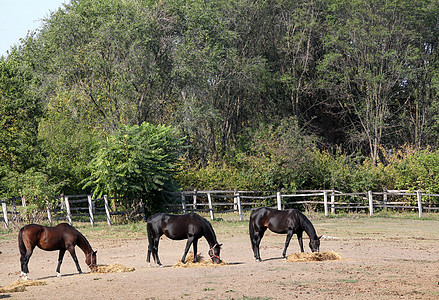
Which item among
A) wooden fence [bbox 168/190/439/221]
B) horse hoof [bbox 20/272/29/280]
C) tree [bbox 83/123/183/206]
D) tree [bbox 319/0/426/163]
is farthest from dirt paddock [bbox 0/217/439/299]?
tree [bbox 319/0/426/163]

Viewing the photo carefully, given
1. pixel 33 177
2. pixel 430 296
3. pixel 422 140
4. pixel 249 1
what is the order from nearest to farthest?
1. pixel 430 296
2. pixel 33 177
3. pixel 249 1
4. pixel 422 140

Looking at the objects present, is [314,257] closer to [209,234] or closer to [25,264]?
[209,234]

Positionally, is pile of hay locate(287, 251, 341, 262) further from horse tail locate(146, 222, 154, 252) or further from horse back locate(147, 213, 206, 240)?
horse tail locate(146, 222, 154, 252)

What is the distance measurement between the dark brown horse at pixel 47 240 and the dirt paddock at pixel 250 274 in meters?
0.63

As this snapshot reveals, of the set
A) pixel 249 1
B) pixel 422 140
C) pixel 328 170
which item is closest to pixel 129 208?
pixel 328 170

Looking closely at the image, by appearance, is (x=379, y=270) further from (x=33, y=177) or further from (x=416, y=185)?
(x=416, y=185)

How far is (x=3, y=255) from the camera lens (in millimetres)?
20656

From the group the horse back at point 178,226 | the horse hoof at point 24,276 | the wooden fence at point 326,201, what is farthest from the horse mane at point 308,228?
the wooden fence at point 326,201

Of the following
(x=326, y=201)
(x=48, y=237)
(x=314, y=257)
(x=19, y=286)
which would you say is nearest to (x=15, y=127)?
(x=326, y=201)

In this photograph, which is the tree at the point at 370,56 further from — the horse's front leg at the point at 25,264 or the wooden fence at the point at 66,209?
the horse's front leg at the point at 25,264

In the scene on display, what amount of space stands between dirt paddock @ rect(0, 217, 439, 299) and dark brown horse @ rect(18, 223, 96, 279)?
633 mm

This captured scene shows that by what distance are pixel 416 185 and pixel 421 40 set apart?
1742cm

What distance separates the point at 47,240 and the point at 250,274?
498 centimetres

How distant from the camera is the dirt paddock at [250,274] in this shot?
40.4ft
